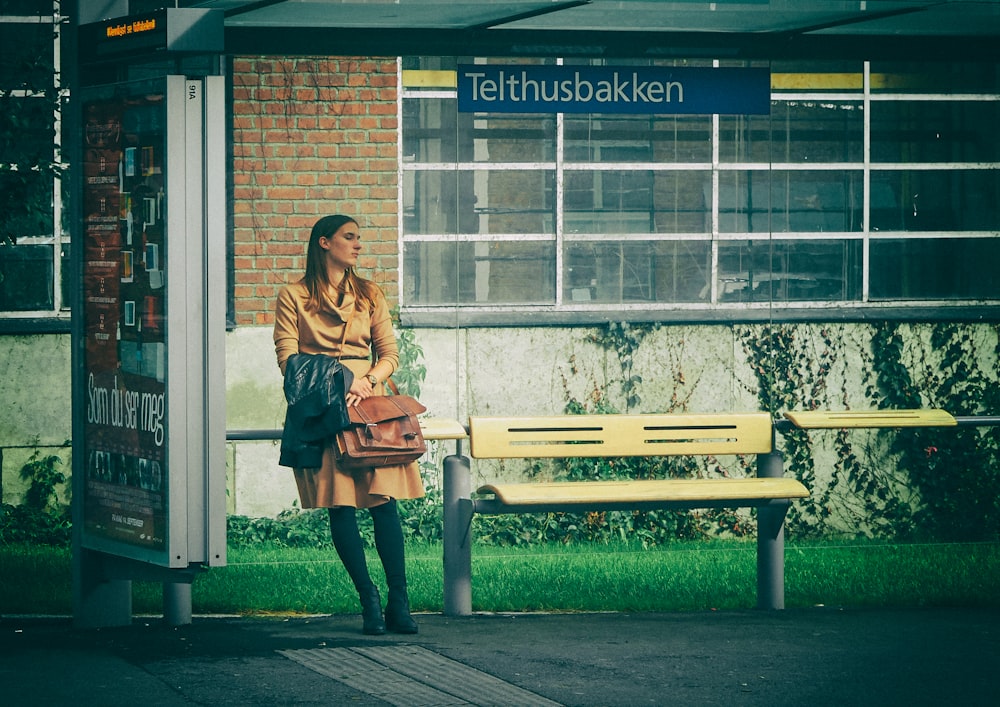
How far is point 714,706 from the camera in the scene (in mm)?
6148

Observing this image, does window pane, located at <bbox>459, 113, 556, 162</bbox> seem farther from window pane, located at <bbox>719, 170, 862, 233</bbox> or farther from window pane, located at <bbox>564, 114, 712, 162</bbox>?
window pane, located at <bbox>719, 170, 862, 233</bbox>

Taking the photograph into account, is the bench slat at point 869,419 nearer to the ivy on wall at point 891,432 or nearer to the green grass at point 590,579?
the green grass at point 590,579

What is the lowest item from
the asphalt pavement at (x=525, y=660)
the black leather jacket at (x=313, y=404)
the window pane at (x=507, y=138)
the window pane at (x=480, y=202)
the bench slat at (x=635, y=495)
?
the asphalt pavement at (x=525, y=660)

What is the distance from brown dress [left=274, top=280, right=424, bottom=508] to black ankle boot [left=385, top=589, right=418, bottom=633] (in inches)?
16.7

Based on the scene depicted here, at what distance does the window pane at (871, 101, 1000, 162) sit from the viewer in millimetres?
10570

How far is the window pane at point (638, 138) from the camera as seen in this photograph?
1017 cm

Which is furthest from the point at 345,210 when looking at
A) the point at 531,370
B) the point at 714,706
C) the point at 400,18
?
the point at 714,706

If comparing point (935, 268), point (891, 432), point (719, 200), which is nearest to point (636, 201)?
point (719, 200)

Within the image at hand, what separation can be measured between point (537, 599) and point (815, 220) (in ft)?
11.1

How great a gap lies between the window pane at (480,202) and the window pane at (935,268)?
6.87ft

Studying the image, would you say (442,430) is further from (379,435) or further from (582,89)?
(582,89)

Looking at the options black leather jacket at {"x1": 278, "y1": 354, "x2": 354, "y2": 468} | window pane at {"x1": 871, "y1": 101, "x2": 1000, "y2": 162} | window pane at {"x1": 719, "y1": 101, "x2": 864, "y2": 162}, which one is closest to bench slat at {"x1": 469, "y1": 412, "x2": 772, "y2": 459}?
black leather jacket at {"x1": 278, "y1": 354, "x2": 354, "y2": 468}

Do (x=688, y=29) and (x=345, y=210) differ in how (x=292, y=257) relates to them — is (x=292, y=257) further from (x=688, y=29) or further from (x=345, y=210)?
(x=688, y=29)

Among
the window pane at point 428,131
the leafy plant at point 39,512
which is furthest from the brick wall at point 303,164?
the leafy plant at point 39,512
